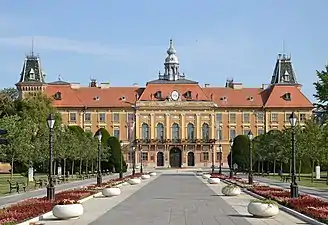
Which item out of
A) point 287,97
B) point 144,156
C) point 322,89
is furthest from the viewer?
point 287,97

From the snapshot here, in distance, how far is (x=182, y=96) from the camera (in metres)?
141

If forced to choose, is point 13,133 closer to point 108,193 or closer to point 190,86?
point 108,193

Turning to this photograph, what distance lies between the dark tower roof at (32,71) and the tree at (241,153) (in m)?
51.4

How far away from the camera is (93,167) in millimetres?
98250

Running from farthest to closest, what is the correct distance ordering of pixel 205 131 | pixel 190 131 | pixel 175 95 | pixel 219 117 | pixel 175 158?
pixel 219 117, pixel 190 131, pixel 205 131, pixel 175 158, pixel 175 95

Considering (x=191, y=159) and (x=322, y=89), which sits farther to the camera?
(x=191, y=159)

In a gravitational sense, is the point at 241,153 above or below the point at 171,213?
above

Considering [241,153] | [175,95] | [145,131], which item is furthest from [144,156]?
[241,153]

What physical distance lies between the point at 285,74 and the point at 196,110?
68.8 feet

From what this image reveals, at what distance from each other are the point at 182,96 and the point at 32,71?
3042cm

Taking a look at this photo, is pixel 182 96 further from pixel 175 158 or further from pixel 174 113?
pixel 175 158

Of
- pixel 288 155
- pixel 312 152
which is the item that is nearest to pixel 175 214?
pixel 312 152

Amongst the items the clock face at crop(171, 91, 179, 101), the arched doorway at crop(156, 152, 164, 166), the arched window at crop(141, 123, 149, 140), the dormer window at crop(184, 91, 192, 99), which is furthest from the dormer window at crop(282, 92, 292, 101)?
the arched window at crop(141, 123, 149, 140)

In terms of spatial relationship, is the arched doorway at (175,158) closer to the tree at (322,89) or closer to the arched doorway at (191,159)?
the arched doorway at (191,159)
